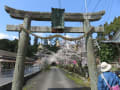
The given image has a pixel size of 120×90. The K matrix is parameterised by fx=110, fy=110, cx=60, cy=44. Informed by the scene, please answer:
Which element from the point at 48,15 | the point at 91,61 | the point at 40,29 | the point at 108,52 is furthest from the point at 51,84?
the point at 108,52

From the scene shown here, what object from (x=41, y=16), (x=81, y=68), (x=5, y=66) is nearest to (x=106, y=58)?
(x=81, y=68)

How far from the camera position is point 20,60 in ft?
16.5

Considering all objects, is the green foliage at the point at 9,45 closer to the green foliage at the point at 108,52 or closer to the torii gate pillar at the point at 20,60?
the green foliage at the point at 108,52

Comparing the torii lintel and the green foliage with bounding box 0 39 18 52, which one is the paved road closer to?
the torii lintel

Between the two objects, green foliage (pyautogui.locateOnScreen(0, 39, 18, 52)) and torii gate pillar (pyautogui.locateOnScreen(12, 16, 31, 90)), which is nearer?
torii gate pillar (pyautogui.locateOnScreen(12, 16, 31, 90))

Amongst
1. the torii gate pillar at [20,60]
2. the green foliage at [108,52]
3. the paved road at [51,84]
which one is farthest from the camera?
the green foliage at [108,52]

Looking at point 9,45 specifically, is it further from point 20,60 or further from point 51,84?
point 20,60

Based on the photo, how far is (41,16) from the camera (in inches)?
218

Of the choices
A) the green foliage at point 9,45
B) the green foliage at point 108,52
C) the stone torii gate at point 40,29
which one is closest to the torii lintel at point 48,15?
the stone torii gate at point 40,29

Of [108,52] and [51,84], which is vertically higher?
[108,52]

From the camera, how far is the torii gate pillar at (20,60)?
4865mm

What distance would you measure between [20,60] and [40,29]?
5.79 feet

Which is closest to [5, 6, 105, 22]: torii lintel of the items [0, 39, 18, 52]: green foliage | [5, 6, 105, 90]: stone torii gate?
[5, 6, 105, 90]: stone torii gate

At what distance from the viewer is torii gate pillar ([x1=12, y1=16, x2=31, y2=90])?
4.86 meters
